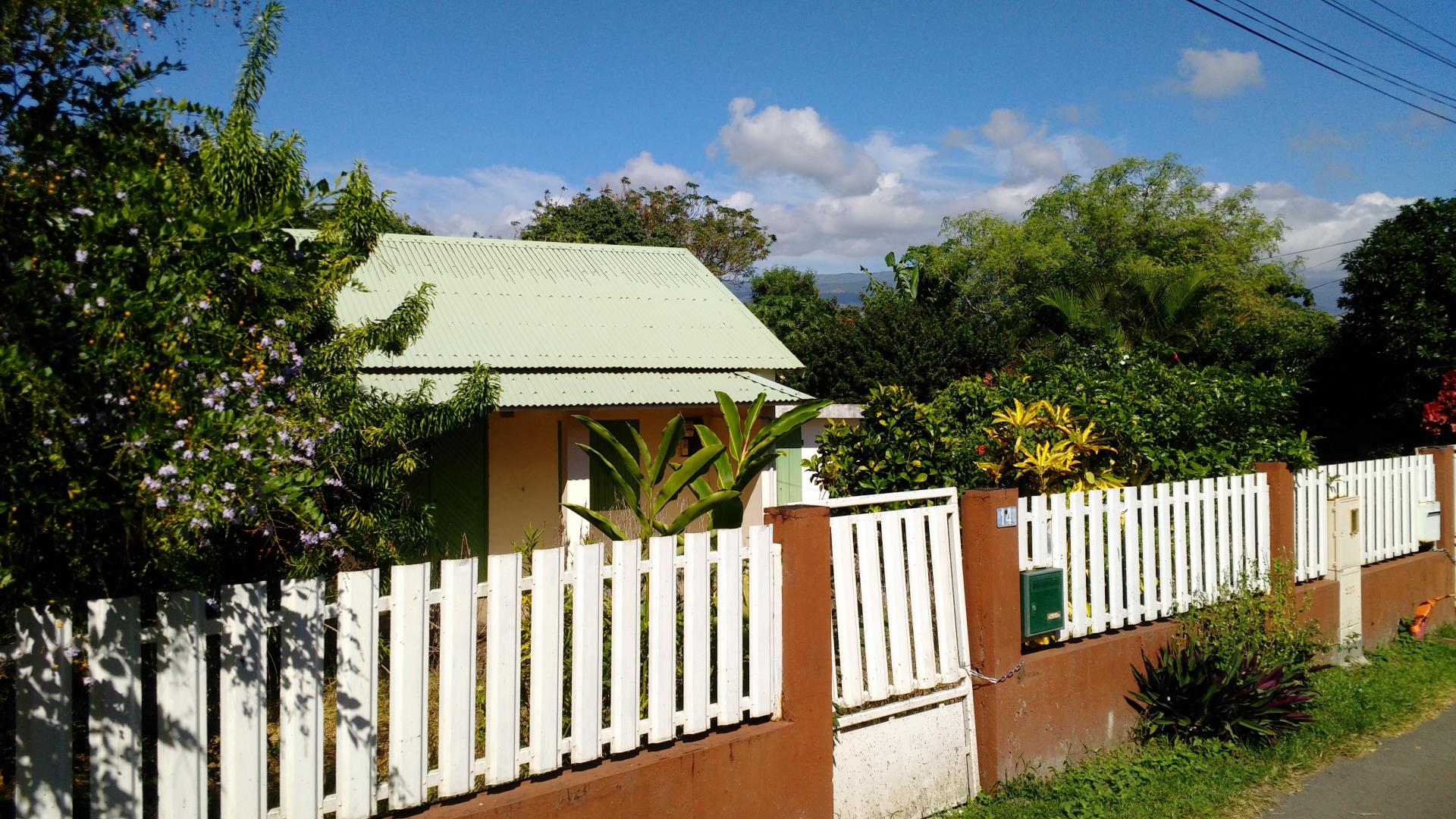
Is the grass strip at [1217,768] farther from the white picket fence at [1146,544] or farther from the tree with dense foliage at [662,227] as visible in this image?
the tree with dense foliage at [662,227]

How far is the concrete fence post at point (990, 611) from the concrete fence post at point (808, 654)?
3.60ft

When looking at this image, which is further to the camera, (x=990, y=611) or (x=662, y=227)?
(x=662, y=227)

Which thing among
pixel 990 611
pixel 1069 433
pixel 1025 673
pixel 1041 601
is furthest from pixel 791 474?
pixel 990 611

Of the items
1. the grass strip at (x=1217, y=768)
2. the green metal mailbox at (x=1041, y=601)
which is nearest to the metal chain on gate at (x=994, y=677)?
the green metal mailbox at (x=1041, y=601)

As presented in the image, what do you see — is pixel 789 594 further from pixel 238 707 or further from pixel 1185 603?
pixel 1185 603

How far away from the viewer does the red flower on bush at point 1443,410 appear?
10695mm

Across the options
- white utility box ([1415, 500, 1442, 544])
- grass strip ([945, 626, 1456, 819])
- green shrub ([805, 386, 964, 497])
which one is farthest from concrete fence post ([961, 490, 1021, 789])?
white utility box ([1415, 500, 1442, 544])

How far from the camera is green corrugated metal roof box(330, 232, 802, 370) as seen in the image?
1076 centimetres

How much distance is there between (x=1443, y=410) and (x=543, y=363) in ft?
32.5

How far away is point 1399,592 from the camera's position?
29.4ft

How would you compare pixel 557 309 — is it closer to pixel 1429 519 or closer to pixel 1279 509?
pixel 1279 509

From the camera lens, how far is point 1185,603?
271 inches

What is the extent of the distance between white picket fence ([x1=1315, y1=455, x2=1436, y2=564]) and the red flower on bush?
144 centimetres

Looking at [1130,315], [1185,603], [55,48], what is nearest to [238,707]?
[55,48]
